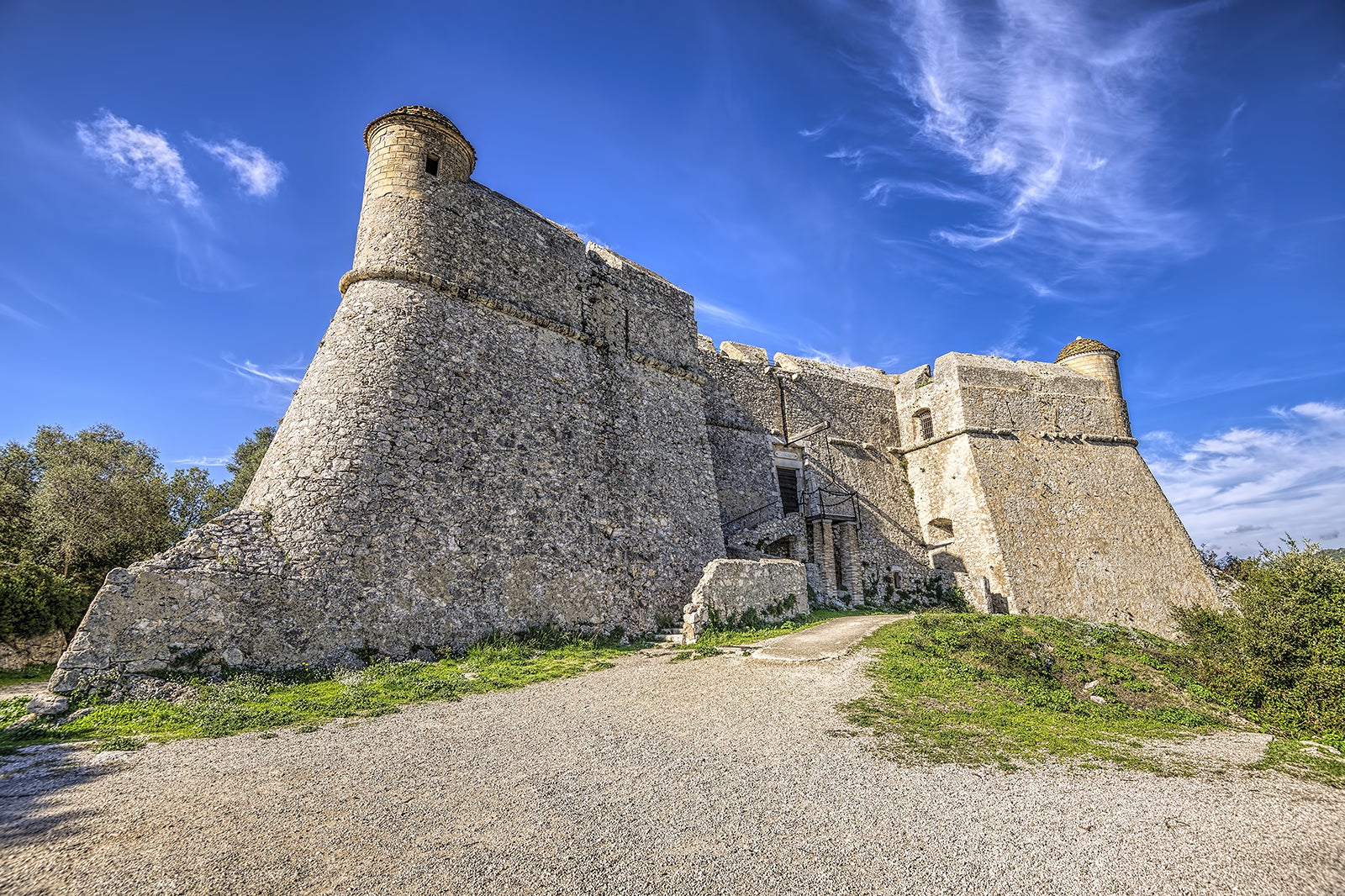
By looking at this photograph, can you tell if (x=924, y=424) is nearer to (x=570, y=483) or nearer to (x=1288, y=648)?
(x=570, y=483)

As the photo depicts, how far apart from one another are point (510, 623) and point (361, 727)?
476 cm

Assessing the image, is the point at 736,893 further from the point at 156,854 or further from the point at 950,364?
the point at 950,364

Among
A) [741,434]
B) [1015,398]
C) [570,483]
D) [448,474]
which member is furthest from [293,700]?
[1015,398]

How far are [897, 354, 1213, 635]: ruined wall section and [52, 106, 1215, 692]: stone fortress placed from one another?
101 millimetres

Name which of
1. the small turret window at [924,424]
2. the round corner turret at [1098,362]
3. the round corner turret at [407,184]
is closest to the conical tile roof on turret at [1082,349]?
the round corner turret at [1098,362]

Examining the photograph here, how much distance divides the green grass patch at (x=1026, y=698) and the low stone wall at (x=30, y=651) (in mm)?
14184

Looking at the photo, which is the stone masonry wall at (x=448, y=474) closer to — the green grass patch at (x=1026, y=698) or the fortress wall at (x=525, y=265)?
the fortress wall at (x=525, y=265)

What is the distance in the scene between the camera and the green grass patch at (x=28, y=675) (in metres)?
9.80

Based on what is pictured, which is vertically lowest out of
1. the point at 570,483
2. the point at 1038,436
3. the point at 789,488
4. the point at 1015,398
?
the point at 570,483

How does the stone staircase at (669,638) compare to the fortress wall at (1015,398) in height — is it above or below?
below

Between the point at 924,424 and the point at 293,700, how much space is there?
2390 centimetres

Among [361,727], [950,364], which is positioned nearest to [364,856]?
[361,727]

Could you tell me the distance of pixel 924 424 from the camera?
25.4 metres

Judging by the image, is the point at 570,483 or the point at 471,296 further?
the point at 570,483
